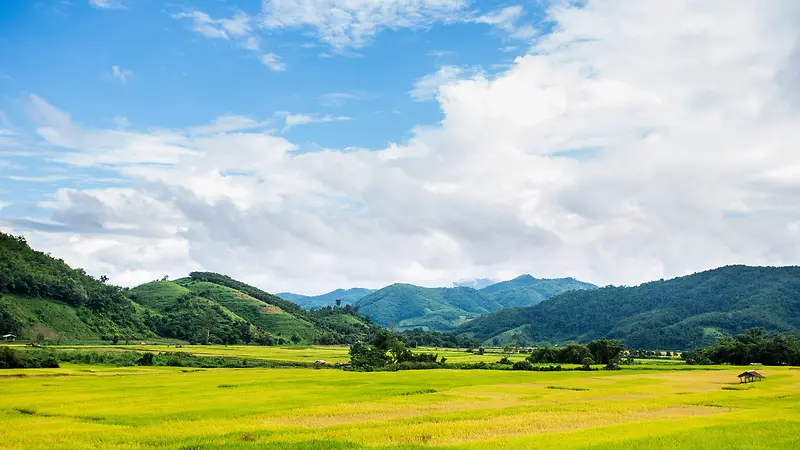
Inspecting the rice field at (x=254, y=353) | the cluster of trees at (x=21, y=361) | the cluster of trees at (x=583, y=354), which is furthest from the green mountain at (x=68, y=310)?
the cluster of trees at (x=583, y=354)

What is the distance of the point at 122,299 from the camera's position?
18888 cm

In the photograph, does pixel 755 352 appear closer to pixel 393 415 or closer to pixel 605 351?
pixel 605 351

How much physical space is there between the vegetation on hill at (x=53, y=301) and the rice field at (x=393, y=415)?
286 ft

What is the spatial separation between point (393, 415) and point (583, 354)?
306ft

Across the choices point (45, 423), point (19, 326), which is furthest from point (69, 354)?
point (45, 423)

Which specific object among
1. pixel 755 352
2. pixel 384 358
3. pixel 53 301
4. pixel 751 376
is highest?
pixel 53 301

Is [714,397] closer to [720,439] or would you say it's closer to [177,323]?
[720,439]

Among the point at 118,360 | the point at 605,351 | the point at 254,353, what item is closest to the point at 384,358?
the point at 254,353

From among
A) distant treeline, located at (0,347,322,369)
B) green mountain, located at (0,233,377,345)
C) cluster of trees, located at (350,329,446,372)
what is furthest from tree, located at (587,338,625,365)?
green mountain, located at (0,233,377,345)

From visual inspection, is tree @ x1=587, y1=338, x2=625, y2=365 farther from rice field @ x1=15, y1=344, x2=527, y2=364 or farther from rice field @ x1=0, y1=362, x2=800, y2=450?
rice field @ x1=0, y1=362, x2=800, y2=450

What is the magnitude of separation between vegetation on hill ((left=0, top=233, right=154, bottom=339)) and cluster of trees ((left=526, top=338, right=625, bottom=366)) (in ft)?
385

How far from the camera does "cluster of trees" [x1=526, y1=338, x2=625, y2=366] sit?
123 m

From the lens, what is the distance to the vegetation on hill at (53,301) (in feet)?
A: 478

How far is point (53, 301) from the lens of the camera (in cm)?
16188
